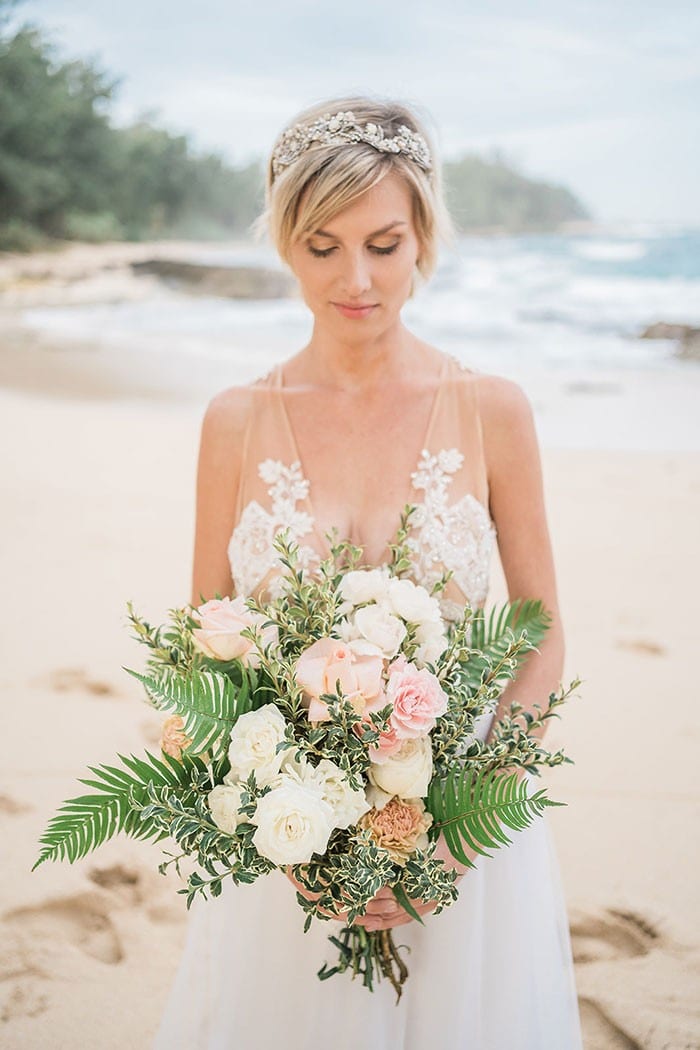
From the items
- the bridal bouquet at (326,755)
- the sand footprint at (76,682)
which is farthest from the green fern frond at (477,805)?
the sand footprint at (76,682)

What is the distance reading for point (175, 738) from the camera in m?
1.76

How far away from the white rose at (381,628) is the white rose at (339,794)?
210mm

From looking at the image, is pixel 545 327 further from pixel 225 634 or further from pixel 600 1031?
pixel 225 634

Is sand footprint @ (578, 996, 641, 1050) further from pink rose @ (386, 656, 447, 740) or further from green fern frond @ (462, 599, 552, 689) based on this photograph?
pink rose @ (386, 656, 447, 740)

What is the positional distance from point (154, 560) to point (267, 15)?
124ft

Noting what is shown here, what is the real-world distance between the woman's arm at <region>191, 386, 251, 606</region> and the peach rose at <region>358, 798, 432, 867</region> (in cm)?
93

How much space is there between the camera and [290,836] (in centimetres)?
153

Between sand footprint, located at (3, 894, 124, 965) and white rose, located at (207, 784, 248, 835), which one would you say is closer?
white rose, located at (207, 784, 248, 835)

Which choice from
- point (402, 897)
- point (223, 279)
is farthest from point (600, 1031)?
point (223, 279)

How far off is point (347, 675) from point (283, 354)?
15317 millimetres

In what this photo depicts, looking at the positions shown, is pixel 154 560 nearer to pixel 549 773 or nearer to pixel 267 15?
pixel 549 773

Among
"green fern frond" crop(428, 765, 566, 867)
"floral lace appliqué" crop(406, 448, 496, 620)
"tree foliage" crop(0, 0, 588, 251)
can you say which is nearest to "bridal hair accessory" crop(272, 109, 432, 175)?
"floral lace appliqué" crop(406, 448, 496, 620)

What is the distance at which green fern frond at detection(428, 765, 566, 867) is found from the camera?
5.63 feet

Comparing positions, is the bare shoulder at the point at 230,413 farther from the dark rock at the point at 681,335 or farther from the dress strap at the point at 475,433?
the dark rock at the point at 681,335
